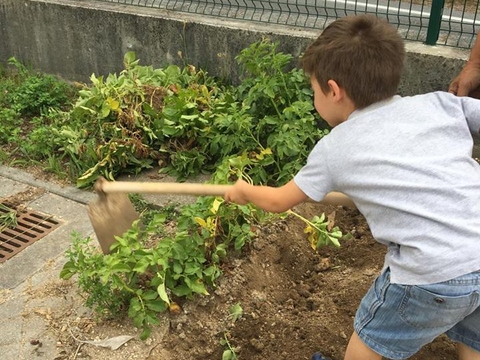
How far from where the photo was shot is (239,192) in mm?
2336

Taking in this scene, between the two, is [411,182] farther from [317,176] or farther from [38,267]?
[38,267]

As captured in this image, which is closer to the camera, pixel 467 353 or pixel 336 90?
pixel 336 90

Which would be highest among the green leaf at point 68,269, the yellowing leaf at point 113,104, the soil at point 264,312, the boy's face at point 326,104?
the boy's face at point 326,104

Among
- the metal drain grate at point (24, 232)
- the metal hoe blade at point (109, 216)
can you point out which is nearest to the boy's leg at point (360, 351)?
the metal hoe blade at point (109, 216)

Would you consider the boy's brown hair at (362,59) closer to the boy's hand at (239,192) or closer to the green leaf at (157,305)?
the boy's hand at (239,192)

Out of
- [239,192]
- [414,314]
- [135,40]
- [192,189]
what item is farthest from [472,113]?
[135,40]

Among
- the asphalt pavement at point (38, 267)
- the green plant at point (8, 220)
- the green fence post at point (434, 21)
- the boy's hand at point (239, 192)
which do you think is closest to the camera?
the boy's hand at point (239, 192)

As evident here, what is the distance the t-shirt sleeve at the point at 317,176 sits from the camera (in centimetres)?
195

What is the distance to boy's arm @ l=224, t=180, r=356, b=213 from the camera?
2.06 m

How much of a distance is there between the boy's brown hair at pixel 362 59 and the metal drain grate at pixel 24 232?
2.33 m

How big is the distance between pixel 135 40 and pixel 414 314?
148 inches

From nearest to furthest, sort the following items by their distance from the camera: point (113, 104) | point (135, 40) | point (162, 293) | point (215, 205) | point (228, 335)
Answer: point (162, 293) → point (228, 335) → point (215, 205) → point (113, 104) → point (135, 40)

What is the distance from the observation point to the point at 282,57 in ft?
12.9

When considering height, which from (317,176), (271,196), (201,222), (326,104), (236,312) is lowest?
→ (236,312)
